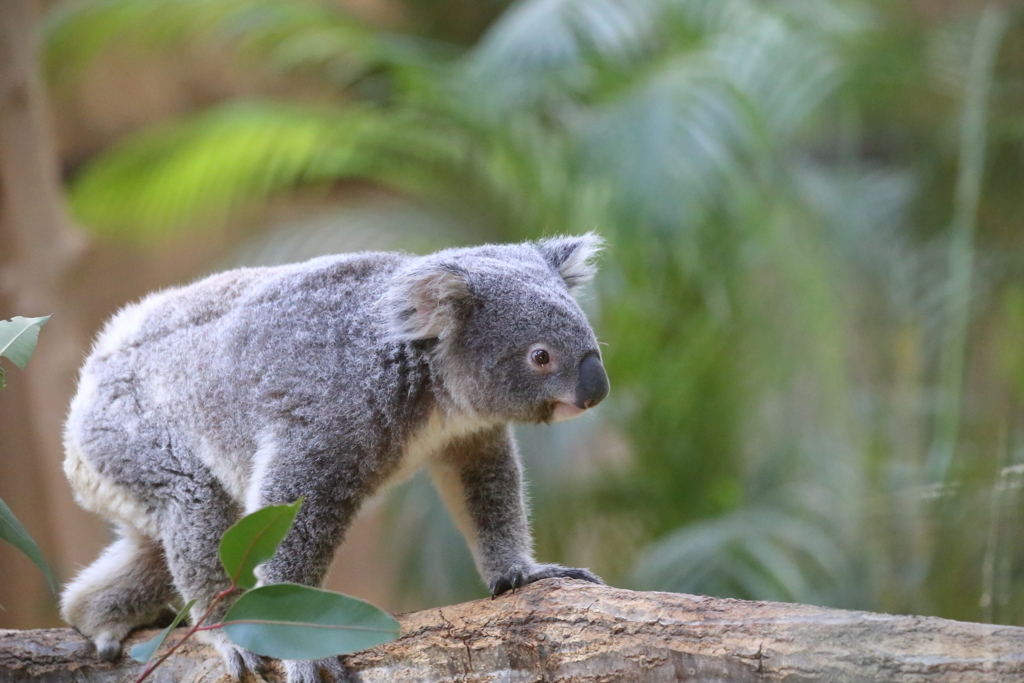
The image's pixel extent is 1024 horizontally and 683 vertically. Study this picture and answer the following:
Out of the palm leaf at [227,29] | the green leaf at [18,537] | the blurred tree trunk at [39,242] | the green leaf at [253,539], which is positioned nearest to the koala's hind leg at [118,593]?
the green leaf at [18,537]

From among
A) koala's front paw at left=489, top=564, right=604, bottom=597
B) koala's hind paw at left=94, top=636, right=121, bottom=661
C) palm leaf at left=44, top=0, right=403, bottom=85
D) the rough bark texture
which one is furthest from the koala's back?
palm leaf at left=44, top=0, right=403, bottom=85

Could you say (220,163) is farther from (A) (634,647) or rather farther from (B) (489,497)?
(A) (634,647)

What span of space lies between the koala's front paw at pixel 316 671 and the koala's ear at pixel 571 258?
1039 mm

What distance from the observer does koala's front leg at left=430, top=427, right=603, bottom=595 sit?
2273mm

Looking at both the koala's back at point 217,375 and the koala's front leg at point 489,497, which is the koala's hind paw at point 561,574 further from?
the koala's back at point 217,375

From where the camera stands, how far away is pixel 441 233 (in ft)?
13.9

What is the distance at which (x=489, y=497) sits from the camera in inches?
91.3

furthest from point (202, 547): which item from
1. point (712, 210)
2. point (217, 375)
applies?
point (712, 210)

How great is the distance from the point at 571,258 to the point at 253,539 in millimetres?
1159

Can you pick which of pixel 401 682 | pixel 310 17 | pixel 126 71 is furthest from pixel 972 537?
pixel 126 71

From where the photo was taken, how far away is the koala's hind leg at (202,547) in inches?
84.2

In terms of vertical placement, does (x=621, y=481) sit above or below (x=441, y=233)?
below

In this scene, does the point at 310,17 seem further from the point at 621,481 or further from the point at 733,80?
the point at 621,481

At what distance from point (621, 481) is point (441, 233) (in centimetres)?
142
